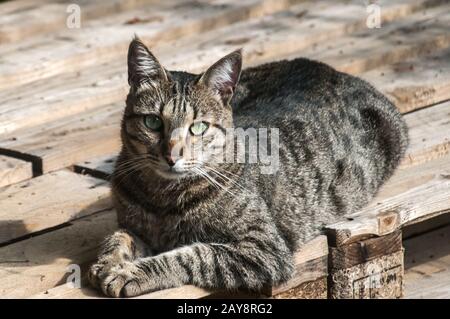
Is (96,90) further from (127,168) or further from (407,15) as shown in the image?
(407,15)

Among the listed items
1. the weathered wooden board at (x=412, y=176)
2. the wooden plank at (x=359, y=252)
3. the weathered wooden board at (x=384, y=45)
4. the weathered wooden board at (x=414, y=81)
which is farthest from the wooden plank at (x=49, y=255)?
the weathered wooden board at (x=384, y=45)

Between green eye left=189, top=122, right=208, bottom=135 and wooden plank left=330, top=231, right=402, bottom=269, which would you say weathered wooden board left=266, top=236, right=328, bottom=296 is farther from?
green eye left=189, top=122, right=208, bottom=135

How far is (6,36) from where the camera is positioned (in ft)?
22.2

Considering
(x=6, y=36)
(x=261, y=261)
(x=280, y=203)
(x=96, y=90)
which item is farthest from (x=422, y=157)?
(x=6, y=36)

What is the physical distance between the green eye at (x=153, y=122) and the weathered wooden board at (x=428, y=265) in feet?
4.38

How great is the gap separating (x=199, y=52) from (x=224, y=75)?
A: 6.25 feet

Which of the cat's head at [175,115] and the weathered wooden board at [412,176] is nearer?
the cat's head at [175,115]

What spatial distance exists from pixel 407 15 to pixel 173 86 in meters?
2.93

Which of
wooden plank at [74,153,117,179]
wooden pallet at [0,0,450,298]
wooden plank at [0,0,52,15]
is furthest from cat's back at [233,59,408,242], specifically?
wooden plank at [0,0,52,15]

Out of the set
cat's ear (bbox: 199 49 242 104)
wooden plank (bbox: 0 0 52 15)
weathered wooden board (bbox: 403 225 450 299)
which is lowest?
weathered wooden board (bbox: 403 225 450 299)

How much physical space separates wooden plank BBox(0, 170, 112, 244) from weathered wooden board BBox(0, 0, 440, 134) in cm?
60

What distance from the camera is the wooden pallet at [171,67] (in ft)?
15.1

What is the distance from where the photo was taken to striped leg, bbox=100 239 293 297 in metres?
4.25

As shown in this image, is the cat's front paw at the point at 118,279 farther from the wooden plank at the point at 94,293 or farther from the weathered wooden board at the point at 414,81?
the weathered wooden board at the point at 414,81
